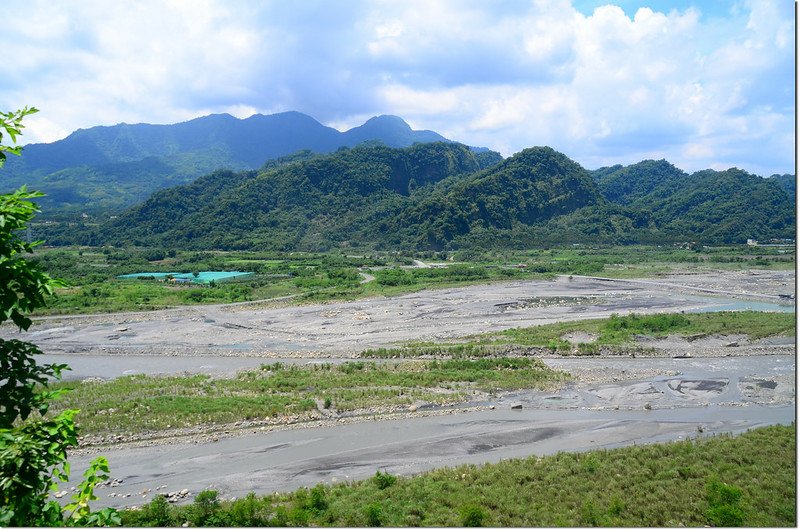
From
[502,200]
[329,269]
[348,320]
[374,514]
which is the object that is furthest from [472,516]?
[502,200]

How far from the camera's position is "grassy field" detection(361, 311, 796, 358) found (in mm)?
31500

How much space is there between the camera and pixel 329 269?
→ 75.8 metres

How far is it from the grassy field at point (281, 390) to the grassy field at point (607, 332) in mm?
3116

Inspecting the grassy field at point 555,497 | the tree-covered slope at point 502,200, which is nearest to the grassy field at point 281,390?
the grassy field at point 555,497

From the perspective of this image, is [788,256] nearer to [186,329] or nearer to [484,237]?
[484,237]

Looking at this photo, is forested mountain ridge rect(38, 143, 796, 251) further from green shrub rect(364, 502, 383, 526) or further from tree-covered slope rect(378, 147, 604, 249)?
green shrub rect(364, 502, 383, 526)

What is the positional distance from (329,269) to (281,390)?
52213 mm

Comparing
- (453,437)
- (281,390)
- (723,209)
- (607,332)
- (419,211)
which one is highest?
(419,211)

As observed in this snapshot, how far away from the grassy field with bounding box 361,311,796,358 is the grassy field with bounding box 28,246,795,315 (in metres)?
22.5

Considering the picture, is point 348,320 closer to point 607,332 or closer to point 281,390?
point 281,390


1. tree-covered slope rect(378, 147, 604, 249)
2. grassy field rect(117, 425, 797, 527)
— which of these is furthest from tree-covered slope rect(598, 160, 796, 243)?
grassy field rect(117, 425, 797, 527)

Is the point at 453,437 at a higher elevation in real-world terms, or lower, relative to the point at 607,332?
lower

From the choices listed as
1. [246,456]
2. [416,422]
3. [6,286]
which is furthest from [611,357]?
[6,286]

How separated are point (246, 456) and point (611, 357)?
22.3 metres
